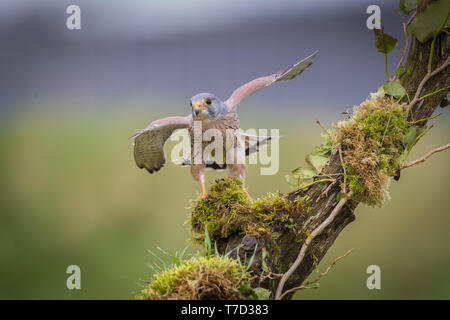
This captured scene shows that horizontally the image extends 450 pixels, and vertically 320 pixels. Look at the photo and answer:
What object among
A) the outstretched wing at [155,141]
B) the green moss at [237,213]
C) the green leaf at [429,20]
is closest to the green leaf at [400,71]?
the green leaf at [429,20]

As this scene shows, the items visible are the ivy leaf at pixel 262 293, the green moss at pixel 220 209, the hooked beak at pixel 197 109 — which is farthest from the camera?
the hooked beak at pixel 197 109

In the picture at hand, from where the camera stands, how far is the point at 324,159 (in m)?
1.62

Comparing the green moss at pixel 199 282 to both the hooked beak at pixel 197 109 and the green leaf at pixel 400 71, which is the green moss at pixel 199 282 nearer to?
the hooked beak at pixel 197 109

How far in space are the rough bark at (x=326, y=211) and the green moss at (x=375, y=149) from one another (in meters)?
0.06

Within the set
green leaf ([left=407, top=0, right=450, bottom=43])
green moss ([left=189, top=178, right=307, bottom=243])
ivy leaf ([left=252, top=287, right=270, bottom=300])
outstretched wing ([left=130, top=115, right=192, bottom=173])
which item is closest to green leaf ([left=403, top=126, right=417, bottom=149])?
green leaf ([left=407, top=0, right=450, bottom=43])

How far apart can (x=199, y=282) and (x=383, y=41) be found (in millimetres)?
1183

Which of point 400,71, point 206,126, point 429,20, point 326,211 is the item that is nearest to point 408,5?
point 429,20

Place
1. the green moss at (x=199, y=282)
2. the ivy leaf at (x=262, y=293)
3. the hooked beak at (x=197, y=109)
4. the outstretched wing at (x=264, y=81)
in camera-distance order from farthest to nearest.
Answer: the outstretched wing at (x=264, y=81)
the hooked beak at (x=197, y=109)
the ivy leaf at (x=262, y=293)
the green moss at (x=199, y=282)

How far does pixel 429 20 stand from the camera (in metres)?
1.44

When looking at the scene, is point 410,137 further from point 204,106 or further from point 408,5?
point 204,106

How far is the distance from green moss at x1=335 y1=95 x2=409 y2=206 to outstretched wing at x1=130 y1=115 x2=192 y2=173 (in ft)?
2.66

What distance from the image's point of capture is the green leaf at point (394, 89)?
1486 millimetres

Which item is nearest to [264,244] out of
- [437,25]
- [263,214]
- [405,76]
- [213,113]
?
[263,214]

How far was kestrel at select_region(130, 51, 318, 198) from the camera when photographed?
6.11ft
